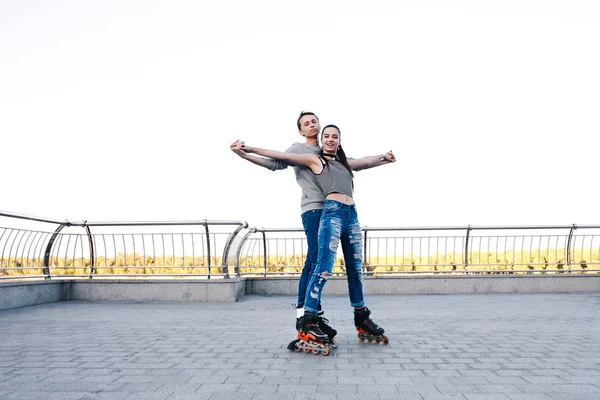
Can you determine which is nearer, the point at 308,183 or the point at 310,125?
the point at 308,183

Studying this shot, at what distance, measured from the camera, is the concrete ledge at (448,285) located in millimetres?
10180

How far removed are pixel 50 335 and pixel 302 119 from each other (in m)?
3.32

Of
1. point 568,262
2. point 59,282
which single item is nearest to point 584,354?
point 568,262

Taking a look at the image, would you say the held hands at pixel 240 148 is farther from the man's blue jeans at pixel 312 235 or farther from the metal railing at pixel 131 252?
the metal railing at pixel 131 252

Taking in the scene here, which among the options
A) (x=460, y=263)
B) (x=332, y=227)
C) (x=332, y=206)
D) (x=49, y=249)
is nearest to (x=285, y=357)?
(x=332, y=227)

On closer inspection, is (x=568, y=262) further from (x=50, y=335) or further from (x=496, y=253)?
(x=50, y=335)

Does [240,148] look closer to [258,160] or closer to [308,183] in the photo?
[258,160]

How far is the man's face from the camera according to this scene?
A: 4660 millimetres

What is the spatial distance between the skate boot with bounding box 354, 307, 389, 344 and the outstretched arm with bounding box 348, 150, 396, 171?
135 centimetres

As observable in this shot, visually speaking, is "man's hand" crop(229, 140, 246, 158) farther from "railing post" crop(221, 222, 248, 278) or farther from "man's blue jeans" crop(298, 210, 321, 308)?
"railing post" crop(221, 222, 248, 278)

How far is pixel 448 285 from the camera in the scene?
10289 millimetres

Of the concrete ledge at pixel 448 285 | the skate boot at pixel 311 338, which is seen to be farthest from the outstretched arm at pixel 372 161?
the concrete ledge at pixel 448 285

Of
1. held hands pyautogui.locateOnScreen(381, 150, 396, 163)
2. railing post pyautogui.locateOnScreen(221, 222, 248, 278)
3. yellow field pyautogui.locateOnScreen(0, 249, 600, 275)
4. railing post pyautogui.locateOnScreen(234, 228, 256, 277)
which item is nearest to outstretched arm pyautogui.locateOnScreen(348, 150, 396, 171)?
held hands pyautogui.locateOnScreen(381, 150, 396, 163)

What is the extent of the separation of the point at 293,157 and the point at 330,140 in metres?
0.40
